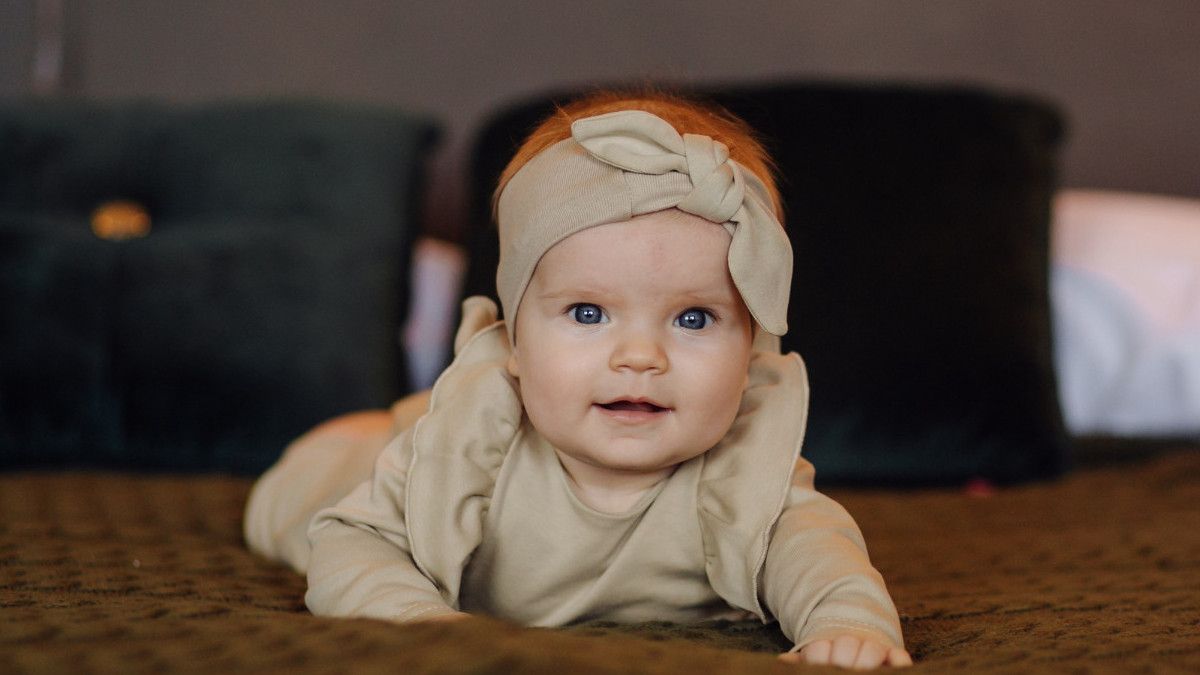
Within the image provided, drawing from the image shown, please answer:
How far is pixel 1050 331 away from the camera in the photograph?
182 cm

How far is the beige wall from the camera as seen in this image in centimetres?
243

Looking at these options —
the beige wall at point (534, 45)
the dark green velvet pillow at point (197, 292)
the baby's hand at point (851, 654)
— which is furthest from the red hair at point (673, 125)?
the beige wall at point (534, 45)

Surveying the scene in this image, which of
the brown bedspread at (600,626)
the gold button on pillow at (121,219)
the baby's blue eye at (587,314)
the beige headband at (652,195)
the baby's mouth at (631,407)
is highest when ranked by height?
the beige headband at (652,195)

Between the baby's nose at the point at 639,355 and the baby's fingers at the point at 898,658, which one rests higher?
the baby's nose at the point at 639,355

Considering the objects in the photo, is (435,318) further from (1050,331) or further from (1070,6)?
(1070,6)

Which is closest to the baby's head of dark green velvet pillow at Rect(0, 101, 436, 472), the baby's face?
the baby's face

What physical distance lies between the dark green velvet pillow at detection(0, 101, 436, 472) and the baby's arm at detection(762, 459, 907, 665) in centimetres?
93

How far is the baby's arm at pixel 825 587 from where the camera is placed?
84cm

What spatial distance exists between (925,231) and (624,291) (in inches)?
38.7

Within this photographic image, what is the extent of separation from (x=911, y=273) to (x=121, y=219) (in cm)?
121

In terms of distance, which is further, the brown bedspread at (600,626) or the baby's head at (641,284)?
the baby's head at (641,284)

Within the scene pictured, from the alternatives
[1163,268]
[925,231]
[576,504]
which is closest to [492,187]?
[925,231]

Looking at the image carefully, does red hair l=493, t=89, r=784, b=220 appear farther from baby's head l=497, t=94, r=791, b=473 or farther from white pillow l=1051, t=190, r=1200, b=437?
white pillow l=1051, t=190, r=1200, b=437

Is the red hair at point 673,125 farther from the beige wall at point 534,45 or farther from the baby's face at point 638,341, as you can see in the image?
the beige wall at point 534,45
